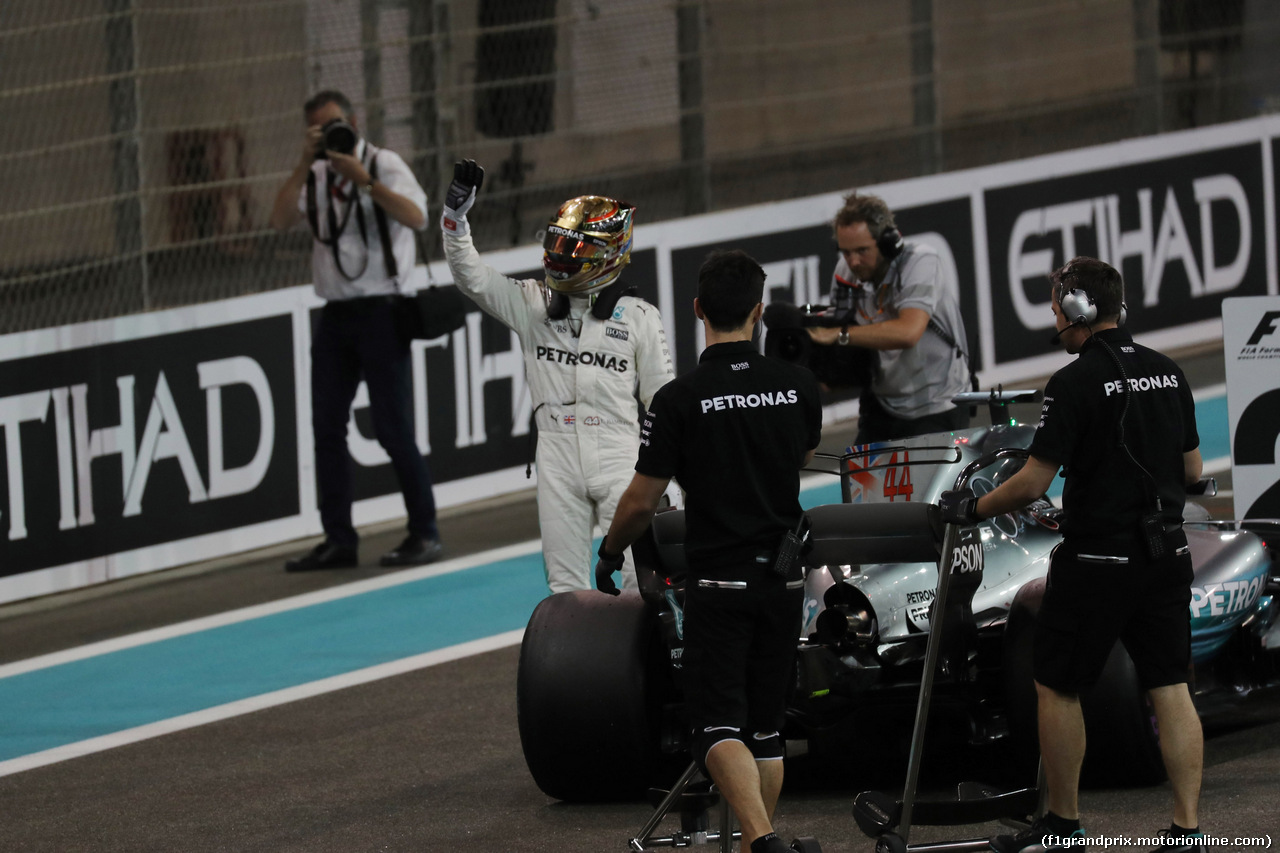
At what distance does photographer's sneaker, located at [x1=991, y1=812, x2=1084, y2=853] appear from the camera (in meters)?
5.50

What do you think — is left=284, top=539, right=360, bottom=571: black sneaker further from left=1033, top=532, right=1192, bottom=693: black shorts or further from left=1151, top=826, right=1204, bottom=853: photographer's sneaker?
left=1151, top=826, right=1204, bottom=853: photographer's sneaker

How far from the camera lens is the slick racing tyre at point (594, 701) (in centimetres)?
630

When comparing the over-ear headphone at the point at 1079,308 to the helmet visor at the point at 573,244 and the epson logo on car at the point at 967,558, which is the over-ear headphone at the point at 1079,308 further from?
the helmet visor at the point at 573,244

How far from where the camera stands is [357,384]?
1026cm

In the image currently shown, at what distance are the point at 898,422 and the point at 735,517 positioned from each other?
2882 mm

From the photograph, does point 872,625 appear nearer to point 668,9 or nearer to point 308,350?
point 308,350

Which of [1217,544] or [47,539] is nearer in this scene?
[1217,544]

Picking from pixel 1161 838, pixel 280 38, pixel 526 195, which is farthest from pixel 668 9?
pixel 1161 838

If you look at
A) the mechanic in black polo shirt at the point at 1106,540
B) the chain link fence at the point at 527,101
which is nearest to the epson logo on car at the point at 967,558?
the mechanic in black polo shirt at the point at 1106,540

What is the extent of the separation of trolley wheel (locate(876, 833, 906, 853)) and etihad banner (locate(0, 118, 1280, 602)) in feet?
10.2

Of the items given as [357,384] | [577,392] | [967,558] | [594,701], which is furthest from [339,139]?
[967,558]

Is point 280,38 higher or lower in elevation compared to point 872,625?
higher

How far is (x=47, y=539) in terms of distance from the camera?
A: 32.8 feet

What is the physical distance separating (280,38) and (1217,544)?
6.45 m
